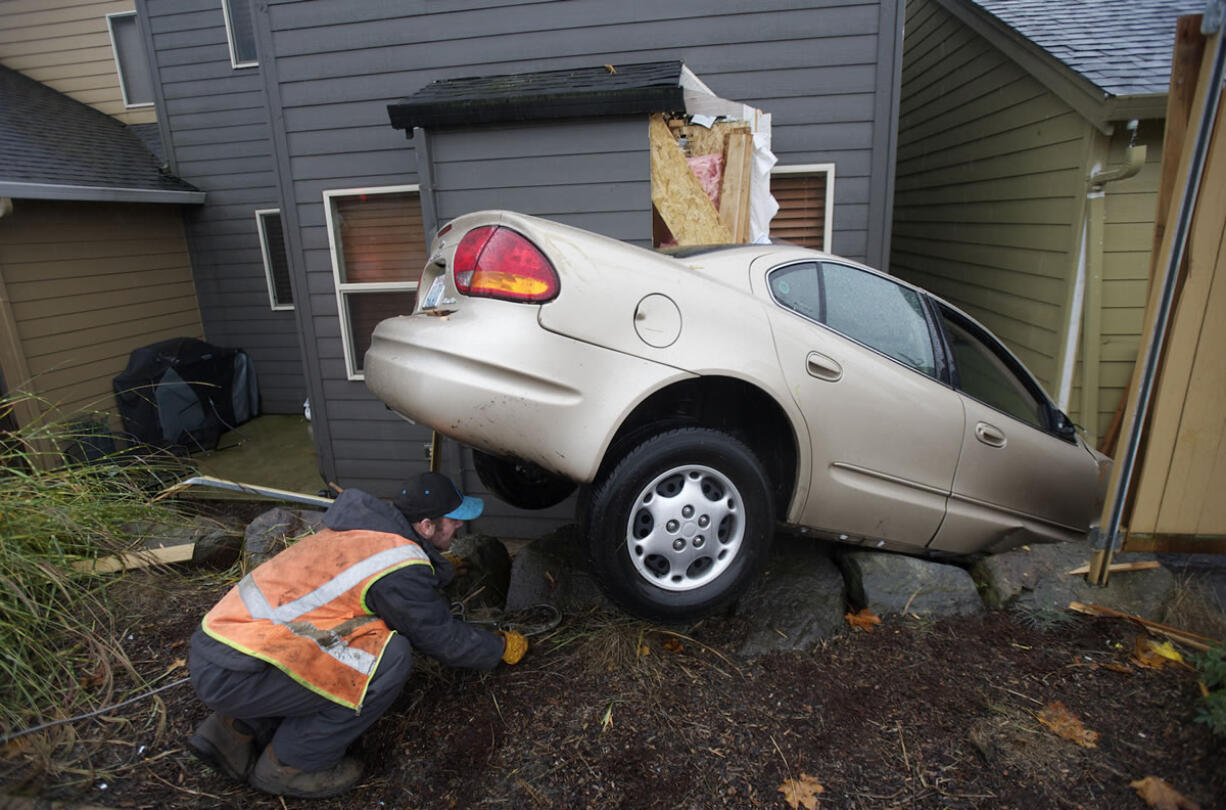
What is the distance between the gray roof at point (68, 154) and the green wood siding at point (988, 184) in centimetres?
923

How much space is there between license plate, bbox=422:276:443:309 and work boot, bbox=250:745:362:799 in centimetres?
174

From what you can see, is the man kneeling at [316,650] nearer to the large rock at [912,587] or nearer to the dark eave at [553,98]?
the large rock at [912,587]

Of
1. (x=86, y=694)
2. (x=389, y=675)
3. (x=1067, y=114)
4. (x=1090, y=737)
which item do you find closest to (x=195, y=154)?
(x=86, y=694)

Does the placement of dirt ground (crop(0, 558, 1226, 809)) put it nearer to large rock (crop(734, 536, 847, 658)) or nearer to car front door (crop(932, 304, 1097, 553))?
large rock (crop(734, 536, 847, 658))

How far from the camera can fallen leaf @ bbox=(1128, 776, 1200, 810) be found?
2.20 meters

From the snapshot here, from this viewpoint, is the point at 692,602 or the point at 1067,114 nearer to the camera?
the point at 692,602

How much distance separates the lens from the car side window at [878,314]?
307 centimetres

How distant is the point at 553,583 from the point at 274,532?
1.85 meters

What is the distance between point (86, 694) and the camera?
2938 mm

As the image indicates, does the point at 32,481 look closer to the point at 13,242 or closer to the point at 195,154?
the point at 13,242

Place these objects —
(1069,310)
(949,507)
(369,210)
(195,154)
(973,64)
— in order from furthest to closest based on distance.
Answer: (195,154)
(973,64)
(369,210)
(1069,310)
(949,507)

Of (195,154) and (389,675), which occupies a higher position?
(195,154)

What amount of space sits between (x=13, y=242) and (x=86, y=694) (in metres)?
6.27

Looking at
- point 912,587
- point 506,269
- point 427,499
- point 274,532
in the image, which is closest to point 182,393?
point 274,532
